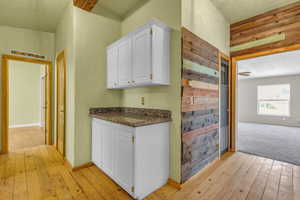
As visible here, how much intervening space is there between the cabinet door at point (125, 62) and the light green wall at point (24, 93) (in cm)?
572

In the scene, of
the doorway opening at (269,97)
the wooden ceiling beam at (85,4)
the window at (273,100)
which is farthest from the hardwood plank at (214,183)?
the window at (273,100)

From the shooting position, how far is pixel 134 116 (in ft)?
7.38

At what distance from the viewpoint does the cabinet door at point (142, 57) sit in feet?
6.04

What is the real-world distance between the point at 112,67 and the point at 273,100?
28.8ft

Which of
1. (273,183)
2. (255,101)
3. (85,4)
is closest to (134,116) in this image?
(85,4)

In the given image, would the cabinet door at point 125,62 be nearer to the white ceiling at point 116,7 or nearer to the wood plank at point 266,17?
the white ceiling at point 116,7

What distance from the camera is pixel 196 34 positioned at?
2219 millimetres

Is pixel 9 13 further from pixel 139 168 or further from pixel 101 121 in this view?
pixel 139 168

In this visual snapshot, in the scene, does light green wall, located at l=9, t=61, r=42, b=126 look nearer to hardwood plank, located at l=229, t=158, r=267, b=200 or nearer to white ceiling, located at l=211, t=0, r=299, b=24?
white ceiling, located at l=211, t=0, r=299, b=24

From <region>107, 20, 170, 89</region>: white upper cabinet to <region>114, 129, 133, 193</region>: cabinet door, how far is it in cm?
79

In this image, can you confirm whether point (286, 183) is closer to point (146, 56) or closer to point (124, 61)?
point (146, 56)

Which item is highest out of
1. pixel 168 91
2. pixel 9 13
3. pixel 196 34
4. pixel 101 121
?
pixel 9 13

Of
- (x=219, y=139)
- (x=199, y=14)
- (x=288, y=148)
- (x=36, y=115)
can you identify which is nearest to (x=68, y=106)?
(x=199, y=14)

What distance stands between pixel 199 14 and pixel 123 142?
91.0 inches
